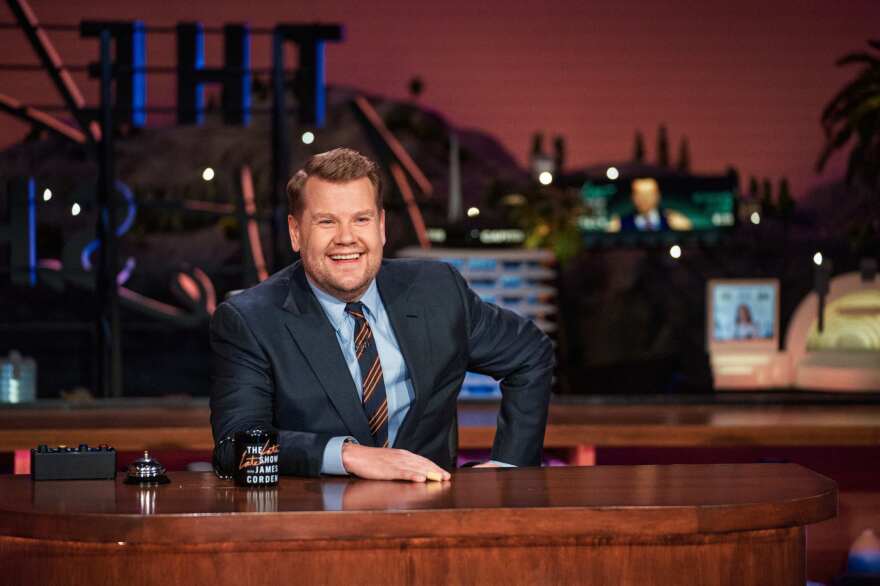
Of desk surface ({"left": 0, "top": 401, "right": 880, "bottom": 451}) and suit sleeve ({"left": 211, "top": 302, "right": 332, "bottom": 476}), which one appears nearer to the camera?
suit sleeve ({"left": 211, "top": 302, "right": 332, "bottom": 476})

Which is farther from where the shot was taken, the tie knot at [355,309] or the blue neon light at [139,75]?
the blue neon light at [139,75]

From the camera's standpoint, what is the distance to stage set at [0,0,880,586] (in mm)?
2129

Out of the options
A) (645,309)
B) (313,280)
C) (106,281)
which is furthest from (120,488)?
(645,309)

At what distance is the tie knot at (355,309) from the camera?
2.64 m

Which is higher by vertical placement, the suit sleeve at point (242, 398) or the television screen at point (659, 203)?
the television screen at point (659, 203)

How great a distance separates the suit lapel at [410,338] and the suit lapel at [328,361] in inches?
4.3

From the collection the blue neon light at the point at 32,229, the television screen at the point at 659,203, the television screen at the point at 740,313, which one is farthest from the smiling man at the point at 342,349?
the television screen at the point at 659,203

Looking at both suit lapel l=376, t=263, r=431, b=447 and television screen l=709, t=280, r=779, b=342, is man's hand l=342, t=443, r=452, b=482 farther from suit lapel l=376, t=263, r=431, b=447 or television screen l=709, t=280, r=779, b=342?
television screen l=709, t=280, r=779, b=342

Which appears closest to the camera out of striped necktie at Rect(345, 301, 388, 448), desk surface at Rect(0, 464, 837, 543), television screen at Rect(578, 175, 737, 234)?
desk surface at Rect(0, 464, 837, 543)

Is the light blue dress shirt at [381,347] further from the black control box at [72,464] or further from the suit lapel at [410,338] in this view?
the black control box at [72,464]

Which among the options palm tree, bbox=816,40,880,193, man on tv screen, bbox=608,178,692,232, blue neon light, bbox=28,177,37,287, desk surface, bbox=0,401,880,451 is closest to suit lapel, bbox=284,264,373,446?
desk surface, bbox=0,401,880,451

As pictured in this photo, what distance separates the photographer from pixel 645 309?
634 inches

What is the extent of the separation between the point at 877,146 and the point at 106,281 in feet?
16.1

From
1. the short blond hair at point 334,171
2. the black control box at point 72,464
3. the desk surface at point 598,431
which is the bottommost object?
the desk surface at point 598,431
